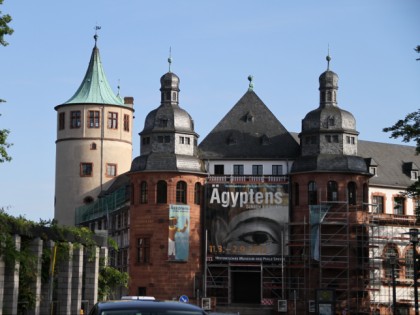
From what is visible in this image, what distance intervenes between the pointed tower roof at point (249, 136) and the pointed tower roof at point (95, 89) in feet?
83.8

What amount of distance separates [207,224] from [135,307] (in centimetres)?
6988

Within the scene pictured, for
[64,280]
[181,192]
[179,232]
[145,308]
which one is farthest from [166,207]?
[145,308]

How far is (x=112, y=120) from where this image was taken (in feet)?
387

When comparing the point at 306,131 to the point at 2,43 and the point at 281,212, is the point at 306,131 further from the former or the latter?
the point at 2,43

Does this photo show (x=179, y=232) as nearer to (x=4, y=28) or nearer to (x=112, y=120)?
(x=112, y=120)

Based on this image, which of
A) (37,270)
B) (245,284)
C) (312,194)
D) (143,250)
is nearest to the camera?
(37,270)

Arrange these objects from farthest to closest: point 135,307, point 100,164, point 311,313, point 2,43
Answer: point 100,164 < point 311,313 < point 2,43 < point 135,307

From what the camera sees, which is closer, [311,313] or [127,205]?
[311,313]

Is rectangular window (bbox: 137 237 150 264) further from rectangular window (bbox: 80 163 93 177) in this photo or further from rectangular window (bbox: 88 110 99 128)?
rectangular window (bbox: 88 110 99 128)

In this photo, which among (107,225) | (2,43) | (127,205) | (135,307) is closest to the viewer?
(135,307)

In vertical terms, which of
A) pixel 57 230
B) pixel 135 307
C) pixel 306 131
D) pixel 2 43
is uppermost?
pixel 306 131

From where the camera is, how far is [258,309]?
277 ft

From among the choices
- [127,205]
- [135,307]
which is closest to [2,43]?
[135,307]

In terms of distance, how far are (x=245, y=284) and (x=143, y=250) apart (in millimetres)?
8627
